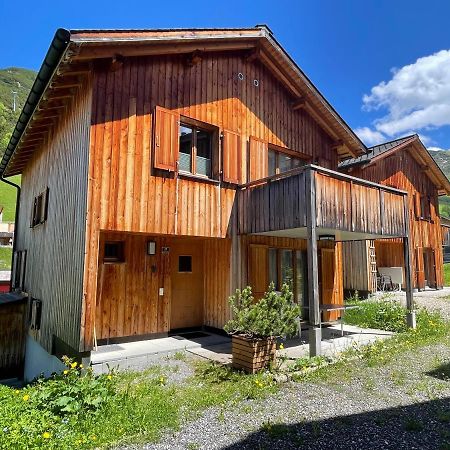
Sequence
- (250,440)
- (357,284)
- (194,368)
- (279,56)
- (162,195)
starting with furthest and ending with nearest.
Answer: (357,284) → (279,56) → (162,195) → (194,368) → (250,440)

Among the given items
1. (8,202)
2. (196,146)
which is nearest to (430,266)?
(196,146)

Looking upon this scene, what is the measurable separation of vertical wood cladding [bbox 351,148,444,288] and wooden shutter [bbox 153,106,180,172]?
12.7 metres

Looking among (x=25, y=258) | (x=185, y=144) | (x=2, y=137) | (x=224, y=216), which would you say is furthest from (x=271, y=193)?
(x=2, y=137)

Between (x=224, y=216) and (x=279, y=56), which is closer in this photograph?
(x=224, y=216)

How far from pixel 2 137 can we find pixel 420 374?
266 feet

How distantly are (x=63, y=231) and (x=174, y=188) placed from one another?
2830mm

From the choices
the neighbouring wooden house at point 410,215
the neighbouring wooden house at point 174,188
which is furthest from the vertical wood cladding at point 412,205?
the neighbouring wooden house at point 174,188

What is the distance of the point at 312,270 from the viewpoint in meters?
7.58

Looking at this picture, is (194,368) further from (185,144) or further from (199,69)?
(199,69)

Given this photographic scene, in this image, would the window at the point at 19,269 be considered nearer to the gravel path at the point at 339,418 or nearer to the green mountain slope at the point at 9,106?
the gravel path at the point at 339,418

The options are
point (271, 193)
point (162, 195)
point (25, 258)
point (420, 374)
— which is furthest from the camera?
point (25, 258)

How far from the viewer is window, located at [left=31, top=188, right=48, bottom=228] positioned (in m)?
10.5

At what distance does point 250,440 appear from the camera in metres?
4.07

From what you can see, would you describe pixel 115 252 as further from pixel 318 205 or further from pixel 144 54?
pixel 318 205
